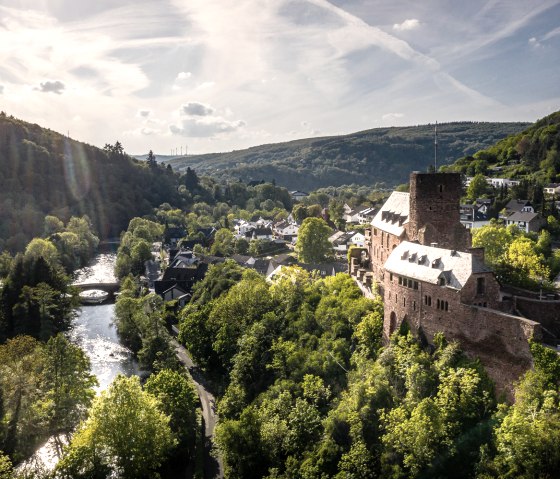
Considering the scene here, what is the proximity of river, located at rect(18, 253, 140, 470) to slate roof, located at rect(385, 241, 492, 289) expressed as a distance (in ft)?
96.8

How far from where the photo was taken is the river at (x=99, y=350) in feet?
149

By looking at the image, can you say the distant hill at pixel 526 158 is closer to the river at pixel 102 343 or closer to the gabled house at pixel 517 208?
the gabled house at pixel 517 208

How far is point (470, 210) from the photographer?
9281 centimetres

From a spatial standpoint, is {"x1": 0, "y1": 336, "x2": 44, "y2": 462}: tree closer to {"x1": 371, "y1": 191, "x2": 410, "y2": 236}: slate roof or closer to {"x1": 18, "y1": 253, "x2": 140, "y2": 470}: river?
{"x1": 18, "y1": 253, "x2": 140, "y2": 470}: river

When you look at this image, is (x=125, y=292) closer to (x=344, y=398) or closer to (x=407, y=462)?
(x=344, y=398)

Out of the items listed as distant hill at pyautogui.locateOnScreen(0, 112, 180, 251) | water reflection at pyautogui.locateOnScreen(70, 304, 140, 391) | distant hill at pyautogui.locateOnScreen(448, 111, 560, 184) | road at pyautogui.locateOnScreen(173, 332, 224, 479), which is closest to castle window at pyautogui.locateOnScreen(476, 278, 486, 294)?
road at pyautogui.locateOnScreen(173, 332, 224, 479)

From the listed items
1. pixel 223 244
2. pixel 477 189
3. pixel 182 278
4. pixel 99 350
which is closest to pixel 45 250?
pixel 182 278

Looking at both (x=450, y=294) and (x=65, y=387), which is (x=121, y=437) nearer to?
(x=65, y=387)

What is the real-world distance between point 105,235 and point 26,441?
405ft

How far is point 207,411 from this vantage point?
52.5 meters

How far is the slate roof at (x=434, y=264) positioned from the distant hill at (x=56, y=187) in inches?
4050

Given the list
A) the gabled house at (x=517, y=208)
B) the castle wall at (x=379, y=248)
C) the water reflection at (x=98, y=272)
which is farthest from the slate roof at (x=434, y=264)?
the water reflection at (x=98, y=272)

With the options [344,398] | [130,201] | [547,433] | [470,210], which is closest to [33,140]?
[130,201]

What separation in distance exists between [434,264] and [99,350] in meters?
45.8
